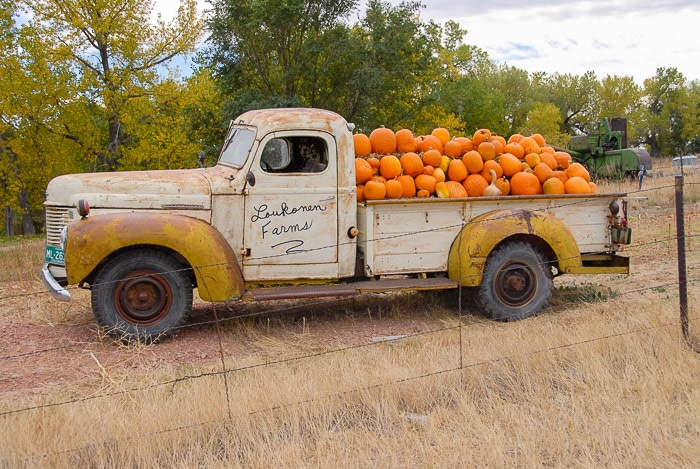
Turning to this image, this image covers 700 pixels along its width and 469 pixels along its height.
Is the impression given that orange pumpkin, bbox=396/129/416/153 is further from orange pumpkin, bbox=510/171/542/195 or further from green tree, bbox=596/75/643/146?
green tree, bbox=596/75/643/146

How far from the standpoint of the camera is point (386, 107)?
20.5 m

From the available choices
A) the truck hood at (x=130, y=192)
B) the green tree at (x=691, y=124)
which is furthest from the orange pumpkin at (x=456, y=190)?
the green tree at (x=691, y=124)

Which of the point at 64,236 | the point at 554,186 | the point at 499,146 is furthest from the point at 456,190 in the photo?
the point at 64,236

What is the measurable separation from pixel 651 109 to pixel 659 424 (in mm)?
63698

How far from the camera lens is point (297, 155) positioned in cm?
707

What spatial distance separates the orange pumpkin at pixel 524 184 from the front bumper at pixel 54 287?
4.62 metres

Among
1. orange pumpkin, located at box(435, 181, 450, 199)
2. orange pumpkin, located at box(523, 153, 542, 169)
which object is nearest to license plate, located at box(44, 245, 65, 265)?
orange pumpkin, located at box(435, 181, 450, 199)

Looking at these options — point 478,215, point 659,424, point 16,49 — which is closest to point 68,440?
point 659,424

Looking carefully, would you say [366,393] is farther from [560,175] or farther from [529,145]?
[529,145]

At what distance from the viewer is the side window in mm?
6980

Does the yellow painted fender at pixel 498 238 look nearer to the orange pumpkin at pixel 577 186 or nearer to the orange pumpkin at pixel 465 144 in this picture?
the orange pumpkin at pixel 577 186

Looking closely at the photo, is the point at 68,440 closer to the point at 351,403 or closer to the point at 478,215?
the point at 351,403

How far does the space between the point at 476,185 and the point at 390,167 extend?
0.98 meters

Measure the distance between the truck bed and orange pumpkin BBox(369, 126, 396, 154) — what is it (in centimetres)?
81
